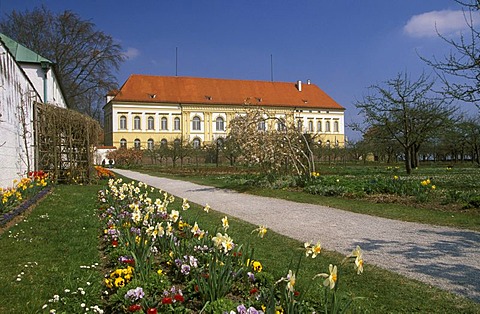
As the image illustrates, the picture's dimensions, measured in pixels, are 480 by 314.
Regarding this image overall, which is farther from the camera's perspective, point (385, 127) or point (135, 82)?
point (135, 82)

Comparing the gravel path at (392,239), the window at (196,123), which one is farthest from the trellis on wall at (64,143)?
the window at (196,123)

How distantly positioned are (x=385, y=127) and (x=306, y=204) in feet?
49.7

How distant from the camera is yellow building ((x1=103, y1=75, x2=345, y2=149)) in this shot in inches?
2623

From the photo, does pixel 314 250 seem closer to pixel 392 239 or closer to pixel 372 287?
pixel 372 287

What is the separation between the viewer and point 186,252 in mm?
4527

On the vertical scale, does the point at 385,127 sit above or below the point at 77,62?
below

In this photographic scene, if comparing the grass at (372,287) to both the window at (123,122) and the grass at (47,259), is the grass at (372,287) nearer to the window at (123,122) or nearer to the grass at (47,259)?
the grass at (47,259)

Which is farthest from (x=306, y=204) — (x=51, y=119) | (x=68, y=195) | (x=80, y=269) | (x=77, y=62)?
(x=77, y=62)

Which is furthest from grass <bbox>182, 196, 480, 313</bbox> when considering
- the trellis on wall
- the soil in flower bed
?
the trellis on wall

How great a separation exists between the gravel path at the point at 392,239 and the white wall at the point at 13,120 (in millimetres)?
5703

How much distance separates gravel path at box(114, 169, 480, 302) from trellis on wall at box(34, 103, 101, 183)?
28.2 feet

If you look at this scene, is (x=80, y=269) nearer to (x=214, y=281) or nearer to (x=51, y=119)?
(x=214, y=281)

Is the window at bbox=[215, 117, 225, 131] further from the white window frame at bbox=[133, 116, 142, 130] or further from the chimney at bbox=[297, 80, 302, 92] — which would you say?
the chimney at bbox=[297, 80, 302, 92]

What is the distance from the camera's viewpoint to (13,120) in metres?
11.7
